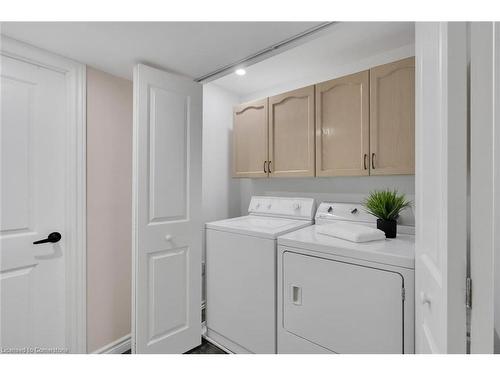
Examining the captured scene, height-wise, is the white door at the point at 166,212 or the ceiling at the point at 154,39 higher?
the ceiling at the point at 154,39

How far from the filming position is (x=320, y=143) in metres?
2.03

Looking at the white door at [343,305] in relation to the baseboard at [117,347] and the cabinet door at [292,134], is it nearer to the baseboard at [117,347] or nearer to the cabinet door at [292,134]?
the cabinet door at [292,134]

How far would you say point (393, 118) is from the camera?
1653 mm

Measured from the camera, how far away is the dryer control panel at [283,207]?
7.24ft

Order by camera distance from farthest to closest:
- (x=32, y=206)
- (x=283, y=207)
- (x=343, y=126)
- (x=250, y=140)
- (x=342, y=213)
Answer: (x=250, y=140), (x=283, y=207), (x=342, y=213), (x=343, y=126), (x=32, y=206)

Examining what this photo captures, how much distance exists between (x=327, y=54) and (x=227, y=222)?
1612 mm

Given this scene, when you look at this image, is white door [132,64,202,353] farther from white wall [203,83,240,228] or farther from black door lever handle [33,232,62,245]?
white wall [203,83,240,228]

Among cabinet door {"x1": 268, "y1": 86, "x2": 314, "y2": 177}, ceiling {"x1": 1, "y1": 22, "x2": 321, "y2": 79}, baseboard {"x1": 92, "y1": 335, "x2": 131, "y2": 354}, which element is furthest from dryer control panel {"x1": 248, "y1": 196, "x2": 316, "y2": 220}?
baseboard {"x1": 92, "y1": 335, "x2": 131, "y2": 354}

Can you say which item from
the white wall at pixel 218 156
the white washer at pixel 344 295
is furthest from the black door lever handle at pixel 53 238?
the white washer at pixel 344 295

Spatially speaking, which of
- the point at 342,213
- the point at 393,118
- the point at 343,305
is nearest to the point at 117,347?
the point at 343,305

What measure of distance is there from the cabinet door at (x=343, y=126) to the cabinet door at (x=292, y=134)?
0.08m

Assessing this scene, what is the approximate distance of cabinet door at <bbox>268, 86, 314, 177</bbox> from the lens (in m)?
2.07

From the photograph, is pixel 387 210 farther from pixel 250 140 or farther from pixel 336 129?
pixel 250 140
